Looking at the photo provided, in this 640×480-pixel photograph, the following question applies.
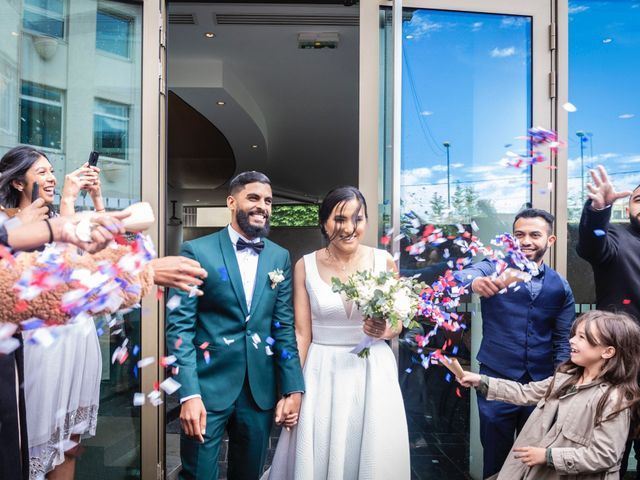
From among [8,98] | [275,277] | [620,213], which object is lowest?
[275,277]

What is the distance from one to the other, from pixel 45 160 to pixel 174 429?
9.41ft

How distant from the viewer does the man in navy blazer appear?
2676 millimetres

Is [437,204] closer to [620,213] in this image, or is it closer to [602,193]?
[602,193]

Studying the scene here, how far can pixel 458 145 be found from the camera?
3322 millimetres

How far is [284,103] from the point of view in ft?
25.2

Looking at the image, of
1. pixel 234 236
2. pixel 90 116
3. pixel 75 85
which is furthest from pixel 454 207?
pixel 75 85

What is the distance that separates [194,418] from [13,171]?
1412mm

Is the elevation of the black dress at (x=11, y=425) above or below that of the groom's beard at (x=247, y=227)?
below

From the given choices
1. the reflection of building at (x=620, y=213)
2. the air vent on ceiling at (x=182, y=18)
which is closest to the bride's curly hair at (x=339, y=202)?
the reflection of building at (x=620, y=213)

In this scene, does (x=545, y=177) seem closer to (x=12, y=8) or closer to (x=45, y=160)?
(x=45, y=160)

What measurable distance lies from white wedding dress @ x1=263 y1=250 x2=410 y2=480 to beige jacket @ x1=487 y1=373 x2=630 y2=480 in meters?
0.54

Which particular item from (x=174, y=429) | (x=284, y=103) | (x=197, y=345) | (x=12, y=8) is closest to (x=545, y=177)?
(x=197, y=345)

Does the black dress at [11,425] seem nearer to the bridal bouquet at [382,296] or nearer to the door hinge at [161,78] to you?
the bridal bouquet at [382,296]

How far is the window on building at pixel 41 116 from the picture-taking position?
2.93 meters
